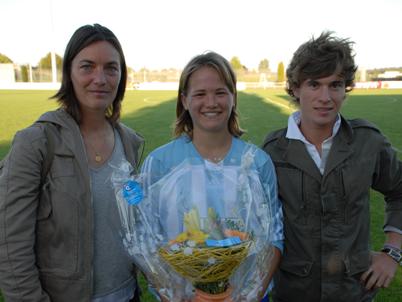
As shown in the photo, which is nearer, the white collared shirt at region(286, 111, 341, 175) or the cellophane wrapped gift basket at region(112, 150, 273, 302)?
the cellophane wrapped gift basket at region(112, 150, 273, 302)

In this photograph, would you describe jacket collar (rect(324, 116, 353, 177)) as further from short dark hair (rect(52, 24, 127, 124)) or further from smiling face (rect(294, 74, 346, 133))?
short dark hair (rect(52, 24, 127, 124))

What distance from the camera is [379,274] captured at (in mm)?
2230

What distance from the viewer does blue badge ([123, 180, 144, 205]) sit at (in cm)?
162

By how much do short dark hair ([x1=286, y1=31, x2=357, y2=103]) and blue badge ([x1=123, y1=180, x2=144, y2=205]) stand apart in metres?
1.16

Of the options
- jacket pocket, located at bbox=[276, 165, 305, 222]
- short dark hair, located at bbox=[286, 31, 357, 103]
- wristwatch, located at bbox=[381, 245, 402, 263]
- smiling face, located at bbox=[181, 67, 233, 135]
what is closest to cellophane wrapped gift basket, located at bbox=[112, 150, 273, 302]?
smiling face, located at bbox=[181, 67, 233, 135]

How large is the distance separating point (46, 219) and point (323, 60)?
1.61 m

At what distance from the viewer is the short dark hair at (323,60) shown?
2.20 metres

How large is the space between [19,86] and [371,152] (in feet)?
175

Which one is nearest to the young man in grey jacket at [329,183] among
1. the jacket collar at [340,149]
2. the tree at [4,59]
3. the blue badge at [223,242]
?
the jacket collar at [340,149]

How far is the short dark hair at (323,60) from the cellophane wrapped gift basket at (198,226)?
72cm

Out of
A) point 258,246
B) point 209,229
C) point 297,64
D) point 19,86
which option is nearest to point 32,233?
point 209,229

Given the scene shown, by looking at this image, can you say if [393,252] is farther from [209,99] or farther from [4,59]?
[4,59]

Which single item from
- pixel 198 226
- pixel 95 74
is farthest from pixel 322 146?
pixel 95 74

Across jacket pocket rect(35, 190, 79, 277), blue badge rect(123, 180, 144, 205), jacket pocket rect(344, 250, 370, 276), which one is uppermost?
blue badge rect(123, 180, 144, 205)
